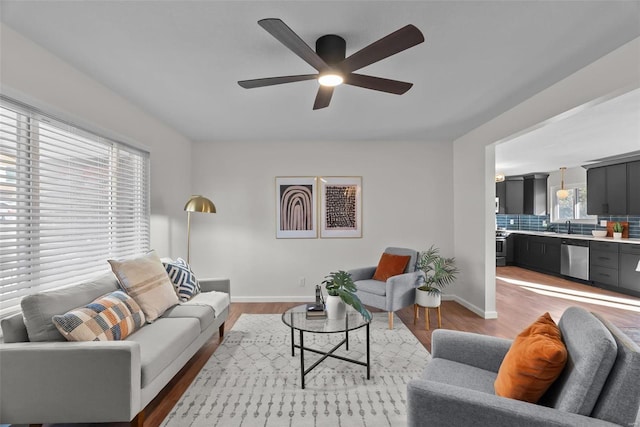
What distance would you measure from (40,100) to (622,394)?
3547 mm

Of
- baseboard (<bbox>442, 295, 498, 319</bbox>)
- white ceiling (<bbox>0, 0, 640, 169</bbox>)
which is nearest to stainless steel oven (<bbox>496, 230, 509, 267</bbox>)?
baseboard (<bbox>442, 295, 498, 319</bbox>)

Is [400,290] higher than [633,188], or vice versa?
[633,188]

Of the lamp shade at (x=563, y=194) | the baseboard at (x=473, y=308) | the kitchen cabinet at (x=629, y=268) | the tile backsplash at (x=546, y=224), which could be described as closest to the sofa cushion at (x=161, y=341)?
the baseboard at (x=473, y=308)

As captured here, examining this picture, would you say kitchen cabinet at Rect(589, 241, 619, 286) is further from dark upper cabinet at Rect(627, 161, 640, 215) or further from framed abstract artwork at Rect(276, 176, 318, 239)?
framed abstract artwork at Rect(276, 176, 318, 239)

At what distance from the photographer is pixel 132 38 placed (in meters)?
2.00

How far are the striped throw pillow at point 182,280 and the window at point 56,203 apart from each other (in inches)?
22.3

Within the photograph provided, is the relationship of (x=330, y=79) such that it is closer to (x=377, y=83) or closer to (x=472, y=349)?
(x=377, y=83)

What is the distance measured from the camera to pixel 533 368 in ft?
4.33

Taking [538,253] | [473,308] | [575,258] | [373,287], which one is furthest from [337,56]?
[538,253]

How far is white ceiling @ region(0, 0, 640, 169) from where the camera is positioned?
173cm

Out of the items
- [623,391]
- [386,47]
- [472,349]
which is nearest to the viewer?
[623,391]

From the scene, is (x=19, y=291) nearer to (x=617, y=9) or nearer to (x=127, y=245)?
(x=127, y=245)

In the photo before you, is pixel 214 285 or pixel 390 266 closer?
pixel 214 285

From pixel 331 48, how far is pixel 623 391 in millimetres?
2177
